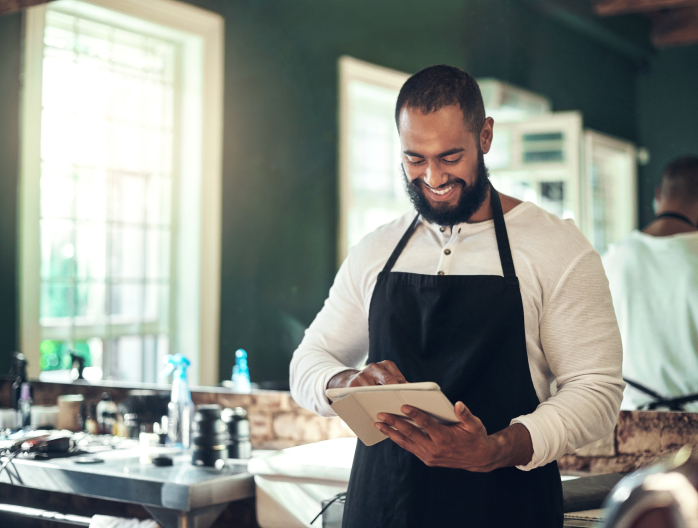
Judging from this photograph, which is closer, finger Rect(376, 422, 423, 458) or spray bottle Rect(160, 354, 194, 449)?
finger Rect(376, 422, 423, 458)

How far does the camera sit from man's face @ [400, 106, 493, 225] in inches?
55.2

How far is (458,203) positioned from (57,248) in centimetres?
220

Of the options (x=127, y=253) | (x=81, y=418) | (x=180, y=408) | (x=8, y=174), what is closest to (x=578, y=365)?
Answer: (x=180, y=408)

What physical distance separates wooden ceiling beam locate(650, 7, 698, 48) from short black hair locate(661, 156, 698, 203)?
1.14 ft

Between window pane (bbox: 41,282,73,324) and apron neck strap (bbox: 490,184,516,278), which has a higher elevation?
apron neck strap (bbox: 490,184,516,278)

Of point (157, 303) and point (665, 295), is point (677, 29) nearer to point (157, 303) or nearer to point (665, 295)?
point (665, 295)

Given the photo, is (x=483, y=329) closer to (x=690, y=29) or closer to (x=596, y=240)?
(x=596, y=240)

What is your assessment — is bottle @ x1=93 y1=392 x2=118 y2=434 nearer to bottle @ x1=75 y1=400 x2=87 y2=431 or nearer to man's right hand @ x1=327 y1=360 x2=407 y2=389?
bottle @ x1=75 y1=400 x2=87 y2=431

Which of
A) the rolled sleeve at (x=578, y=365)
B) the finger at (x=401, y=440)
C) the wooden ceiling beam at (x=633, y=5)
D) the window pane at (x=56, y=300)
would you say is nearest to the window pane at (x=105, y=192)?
the window pane at (x=56, y=300)

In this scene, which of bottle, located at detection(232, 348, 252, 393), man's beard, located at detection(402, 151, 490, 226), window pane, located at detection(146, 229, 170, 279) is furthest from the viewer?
window pane, located at detection(146, 229, 170, 279)

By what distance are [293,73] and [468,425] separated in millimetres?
2090

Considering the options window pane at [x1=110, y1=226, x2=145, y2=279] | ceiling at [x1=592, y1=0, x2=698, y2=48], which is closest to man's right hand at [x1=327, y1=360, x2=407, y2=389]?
ceiling at [x1=592, y1=0, x2=698, y2=48]

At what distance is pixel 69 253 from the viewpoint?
310cm

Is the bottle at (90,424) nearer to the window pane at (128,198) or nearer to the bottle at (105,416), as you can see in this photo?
the bottle at (105,416)
